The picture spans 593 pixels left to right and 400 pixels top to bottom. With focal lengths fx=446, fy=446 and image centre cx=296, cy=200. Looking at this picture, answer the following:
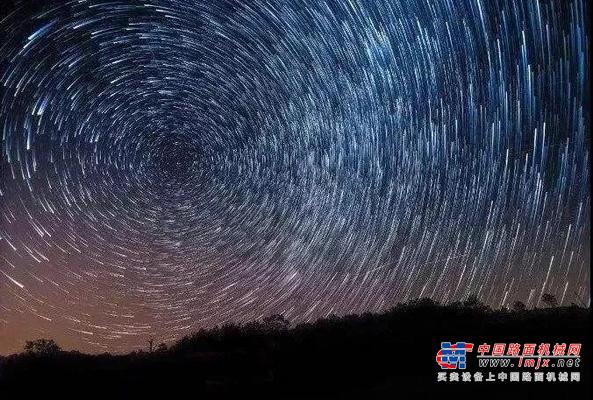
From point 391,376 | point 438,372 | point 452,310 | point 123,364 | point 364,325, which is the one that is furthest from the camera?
point 452,310

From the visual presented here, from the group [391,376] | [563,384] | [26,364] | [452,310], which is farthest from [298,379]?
[452,310]

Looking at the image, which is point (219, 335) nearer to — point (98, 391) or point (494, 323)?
point (98, 391)

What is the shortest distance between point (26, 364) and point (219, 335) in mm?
7578

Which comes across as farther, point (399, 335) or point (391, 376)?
point (399, 335)

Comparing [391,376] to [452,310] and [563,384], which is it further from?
[452,310]

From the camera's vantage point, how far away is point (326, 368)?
12258mm

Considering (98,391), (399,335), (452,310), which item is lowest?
(98,391)

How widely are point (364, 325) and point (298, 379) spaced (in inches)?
286

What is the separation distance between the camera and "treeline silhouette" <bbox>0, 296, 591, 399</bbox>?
1050 centimetres

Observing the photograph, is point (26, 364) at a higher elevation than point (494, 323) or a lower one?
lower

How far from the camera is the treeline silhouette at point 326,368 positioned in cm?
1050

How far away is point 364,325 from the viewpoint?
18219mm

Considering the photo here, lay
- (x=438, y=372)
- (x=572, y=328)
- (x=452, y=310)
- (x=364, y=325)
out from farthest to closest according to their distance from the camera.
Answer: (x=452, y=310)
(x=364, y=325)
(x=572, y=328)
(x=438, y=372)

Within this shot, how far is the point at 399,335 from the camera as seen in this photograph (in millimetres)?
14977
